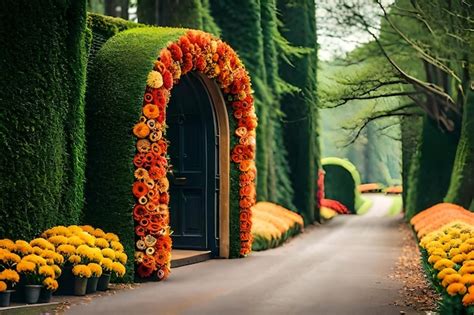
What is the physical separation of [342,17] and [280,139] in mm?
5078

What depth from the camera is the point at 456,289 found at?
25.2 feet

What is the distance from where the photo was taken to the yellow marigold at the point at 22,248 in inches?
376

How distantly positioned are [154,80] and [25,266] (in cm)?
389

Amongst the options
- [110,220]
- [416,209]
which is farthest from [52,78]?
[416,209]

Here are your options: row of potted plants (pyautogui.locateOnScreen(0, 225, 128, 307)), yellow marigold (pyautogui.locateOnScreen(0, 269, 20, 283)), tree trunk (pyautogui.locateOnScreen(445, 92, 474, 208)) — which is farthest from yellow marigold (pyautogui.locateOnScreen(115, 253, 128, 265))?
tree trunk (pyautogui.locateOnScreen(445, 92, 474, 208))

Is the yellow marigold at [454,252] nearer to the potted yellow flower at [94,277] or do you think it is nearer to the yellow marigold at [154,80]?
the potted yellow flower at [94,277]

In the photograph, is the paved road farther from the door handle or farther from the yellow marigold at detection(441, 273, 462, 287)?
the door handle

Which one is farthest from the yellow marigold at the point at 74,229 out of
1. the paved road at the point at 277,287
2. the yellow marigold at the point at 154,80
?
the yellow marigold at the point at 154,80

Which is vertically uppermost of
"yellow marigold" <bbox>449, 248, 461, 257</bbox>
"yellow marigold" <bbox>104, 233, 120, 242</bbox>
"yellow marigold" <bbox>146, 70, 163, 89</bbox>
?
"yellow marigold" <bbox>146, 70, 163, 89</bbox>

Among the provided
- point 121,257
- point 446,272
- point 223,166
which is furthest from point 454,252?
point 223,166

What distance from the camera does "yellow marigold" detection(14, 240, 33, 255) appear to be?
9539mm

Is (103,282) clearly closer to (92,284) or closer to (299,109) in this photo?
(92,284)

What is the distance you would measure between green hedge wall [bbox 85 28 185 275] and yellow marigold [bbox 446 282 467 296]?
17.4 feet

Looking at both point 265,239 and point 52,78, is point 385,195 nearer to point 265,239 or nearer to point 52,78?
point 265,239
